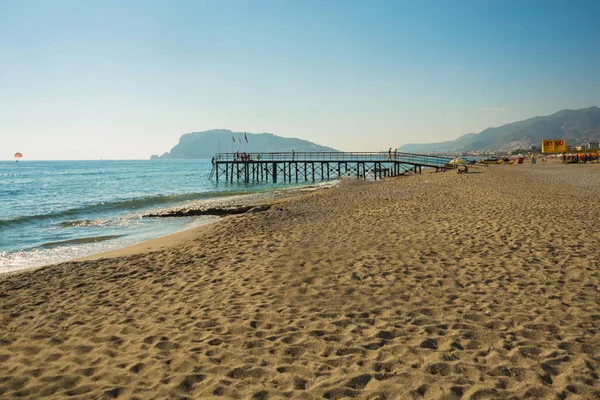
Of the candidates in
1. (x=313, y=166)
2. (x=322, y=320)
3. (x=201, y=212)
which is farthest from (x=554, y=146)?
(x=322, y=320)

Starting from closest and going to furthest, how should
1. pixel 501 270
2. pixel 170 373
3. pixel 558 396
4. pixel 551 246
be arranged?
pixel 558 396
pixel 170 373
pixel 501 270
pixel 551 246

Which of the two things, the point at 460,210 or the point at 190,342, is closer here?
the point at 190,342

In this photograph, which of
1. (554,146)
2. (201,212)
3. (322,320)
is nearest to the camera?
(322,320)

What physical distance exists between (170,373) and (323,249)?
16.5 feet

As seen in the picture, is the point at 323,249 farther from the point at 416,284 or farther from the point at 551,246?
the point at 551,246

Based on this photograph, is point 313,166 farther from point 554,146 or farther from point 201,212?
point 554,146

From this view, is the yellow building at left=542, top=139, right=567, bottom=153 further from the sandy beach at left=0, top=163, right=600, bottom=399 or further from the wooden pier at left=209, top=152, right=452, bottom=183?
the sandy beach at left=0, top=163, right=600, bottom=399

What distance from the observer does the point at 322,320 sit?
4773 mm

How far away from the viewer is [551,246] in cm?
762

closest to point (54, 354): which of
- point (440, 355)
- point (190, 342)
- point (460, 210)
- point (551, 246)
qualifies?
point (190, 342)

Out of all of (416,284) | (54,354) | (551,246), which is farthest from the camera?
(551,246)

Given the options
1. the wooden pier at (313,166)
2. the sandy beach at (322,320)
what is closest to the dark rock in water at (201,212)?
the sandy beach at (322,320)

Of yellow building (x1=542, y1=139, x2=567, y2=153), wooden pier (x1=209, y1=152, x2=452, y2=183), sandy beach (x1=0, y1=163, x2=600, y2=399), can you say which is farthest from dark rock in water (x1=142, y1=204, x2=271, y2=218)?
yellow building (x1=542, y1=139, x2=567, y2=153)

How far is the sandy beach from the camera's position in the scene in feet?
11.4
